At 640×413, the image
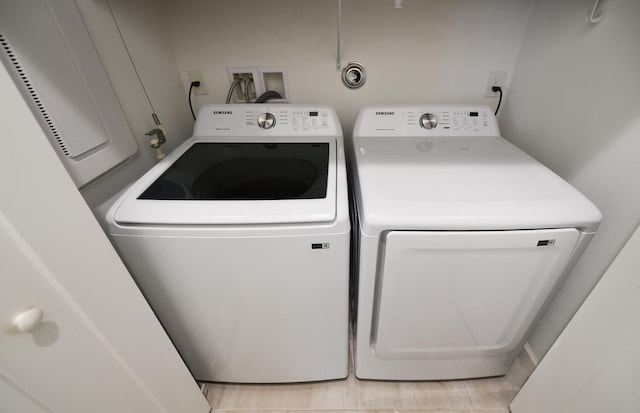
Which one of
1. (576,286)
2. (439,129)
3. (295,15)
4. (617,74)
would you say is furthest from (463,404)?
(295,15)

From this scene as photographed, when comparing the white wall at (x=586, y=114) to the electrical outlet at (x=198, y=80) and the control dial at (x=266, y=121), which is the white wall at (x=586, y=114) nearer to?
the control dial at (x=266, y=121)

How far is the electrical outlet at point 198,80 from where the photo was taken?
4.70 ft

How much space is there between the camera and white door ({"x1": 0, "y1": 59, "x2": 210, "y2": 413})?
0.44 metres

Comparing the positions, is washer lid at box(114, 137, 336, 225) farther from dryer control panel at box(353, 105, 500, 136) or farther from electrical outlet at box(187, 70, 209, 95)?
electrical outlet at box(187, 70, 209, 95)

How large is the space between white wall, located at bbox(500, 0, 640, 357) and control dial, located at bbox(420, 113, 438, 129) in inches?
18.3

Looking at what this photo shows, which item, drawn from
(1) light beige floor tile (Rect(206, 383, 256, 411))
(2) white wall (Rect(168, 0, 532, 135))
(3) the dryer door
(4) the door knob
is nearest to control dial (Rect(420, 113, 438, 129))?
(2) white wall (Rect(168, 0, 532, 135))

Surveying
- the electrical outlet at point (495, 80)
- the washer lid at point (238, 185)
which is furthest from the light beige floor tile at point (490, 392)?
the electrical outlet at point (495, 80)

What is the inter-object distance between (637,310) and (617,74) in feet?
2.53

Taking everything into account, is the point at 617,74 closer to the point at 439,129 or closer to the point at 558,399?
the point at 439,129

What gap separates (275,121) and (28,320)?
3.50ft

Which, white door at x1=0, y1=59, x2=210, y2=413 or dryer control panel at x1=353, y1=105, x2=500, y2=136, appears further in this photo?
dryer control panel at x1=353, y1=105, x2=500, y2=136

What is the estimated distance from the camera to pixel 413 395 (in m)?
1.25

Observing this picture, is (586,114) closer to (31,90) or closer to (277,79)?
(277,79)

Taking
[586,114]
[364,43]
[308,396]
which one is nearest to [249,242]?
[308,396]
